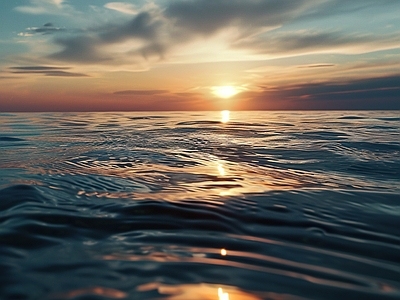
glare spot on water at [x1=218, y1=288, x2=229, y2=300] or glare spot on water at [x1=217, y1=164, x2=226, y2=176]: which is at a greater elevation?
glare spot on water at [x1=218, y1=288, x2=229, y2=300]

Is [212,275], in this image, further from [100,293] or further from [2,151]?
[2,151]

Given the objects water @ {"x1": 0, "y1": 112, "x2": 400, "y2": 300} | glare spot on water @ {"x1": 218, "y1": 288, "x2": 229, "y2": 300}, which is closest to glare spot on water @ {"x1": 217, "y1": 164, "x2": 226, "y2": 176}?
water @ {"x1": 0, "y1": 112, "x2": 400, "y2": 300}

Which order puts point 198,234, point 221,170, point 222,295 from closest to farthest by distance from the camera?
point 222,295 < point 198,234 < point 221,170

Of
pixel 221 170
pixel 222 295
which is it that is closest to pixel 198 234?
pixel 222 295

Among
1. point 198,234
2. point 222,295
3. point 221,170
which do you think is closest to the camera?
point 222,295

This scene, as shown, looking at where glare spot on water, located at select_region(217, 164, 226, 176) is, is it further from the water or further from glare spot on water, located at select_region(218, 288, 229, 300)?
glare spot on water, located at select_region(218, 288, 229, 300)

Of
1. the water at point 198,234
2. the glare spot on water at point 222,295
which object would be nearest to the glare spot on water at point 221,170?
the water at point 198,234

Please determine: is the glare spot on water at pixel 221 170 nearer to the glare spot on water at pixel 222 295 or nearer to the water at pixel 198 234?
the water at pixel 198 234

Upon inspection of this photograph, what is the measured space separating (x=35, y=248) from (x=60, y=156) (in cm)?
472

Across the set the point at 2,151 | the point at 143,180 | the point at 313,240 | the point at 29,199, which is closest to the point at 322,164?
the point at 143,180

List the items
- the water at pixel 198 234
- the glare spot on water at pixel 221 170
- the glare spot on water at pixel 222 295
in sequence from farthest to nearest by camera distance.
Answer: the glare spot on water at pixel 221 170
the water at pixel 198 234
the glare spot on water at pixel 222 295

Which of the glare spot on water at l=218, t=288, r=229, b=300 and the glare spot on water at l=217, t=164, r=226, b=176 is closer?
the glare spot on water at l=218, t=288, r=229, b=300

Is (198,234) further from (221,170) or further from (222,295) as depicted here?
(221,170)

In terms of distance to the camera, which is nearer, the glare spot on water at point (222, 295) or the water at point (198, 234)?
the glare spot on water at point (222, 295)
